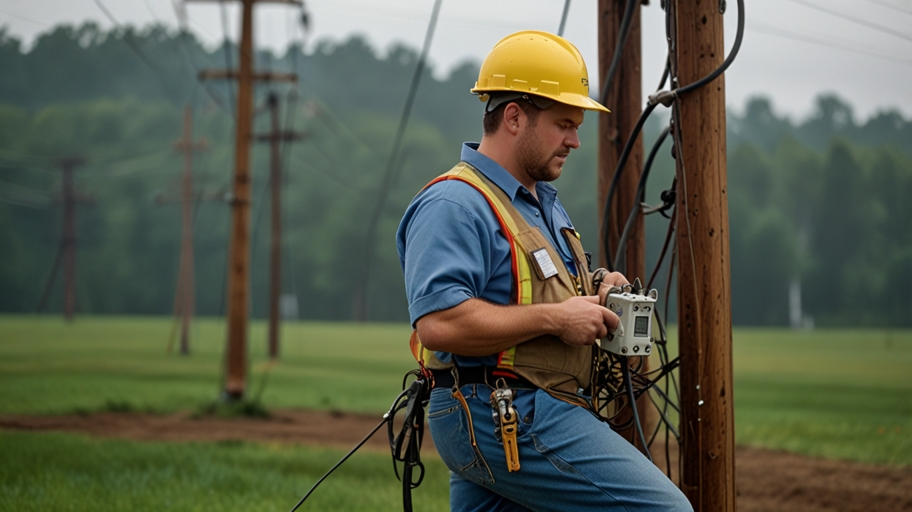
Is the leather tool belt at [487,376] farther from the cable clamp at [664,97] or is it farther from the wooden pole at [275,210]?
the wooden pole at [275,210]

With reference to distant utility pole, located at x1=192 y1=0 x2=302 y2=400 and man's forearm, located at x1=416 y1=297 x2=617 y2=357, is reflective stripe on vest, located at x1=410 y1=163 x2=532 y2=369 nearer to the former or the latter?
man's forearm, located at x1=416 y1=297 x2=617 y2=357

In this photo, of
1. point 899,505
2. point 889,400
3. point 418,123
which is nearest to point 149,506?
point 899,505

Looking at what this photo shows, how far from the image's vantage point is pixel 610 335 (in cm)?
326

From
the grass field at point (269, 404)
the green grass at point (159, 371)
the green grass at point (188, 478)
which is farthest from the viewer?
the green grass at point (159, 371)

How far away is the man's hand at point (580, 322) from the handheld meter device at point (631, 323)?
0.80ft

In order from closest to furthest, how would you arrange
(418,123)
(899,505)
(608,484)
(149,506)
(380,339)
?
(608,484) < (149,506) < (899,505) < (380,339) < (418,123)

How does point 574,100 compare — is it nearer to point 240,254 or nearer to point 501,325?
point 501,325

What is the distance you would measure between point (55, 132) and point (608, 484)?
183 ft

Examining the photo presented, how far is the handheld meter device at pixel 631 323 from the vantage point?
3.20m

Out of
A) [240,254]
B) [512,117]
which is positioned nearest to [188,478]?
[512,117]

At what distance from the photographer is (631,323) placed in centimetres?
320

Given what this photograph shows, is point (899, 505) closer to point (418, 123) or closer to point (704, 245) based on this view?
point (704, 245)

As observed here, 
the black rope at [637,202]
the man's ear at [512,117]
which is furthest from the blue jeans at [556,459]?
the black rope at [637,202]

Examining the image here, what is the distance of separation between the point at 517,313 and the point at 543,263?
25 cm
